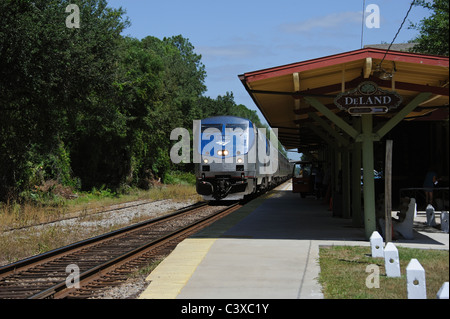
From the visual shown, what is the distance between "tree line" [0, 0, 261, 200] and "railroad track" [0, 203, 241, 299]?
7.81 meters

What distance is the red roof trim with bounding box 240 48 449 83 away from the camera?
34.1 ft

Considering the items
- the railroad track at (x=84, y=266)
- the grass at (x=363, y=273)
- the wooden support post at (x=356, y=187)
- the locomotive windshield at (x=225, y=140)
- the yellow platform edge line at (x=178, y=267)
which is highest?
the locomotive windshield at (x=225, y=140)

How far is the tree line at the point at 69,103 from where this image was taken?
19.1 m

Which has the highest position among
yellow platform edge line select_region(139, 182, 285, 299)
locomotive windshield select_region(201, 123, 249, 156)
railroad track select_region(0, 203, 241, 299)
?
locomotive windshield select_region(201, 123, 249, 156)

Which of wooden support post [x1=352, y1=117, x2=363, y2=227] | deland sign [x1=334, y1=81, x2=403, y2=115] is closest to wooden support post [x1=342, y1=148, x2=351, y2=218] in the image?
wooden support post [x1=352, y1=117, x2=363, y2=227]

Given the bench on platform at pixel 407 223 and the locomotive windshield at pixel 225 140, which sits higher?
the locomotive windshield at pixel 225 140

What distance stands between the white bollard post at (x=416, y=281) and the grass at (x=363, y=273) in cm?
26

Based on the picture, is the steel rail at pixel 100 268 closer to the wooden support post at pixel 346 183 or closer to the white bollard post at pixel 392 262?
the white bollard post at pixel 392 262

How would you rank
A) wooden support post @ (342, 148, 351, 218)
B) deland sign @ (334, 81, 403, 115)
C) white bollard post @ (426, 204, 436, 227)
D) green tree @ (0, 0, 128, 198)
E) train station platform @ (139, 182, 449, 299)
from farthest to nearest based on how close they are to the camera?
1. green tree @ (0, 0, 128, 198)
2. wooden support post @ (342, 148, 351, 218)
3. white bollard post @ (426, 204, 436, 227)
4. deland sign @ (334, 81, 403, 115)
5. train station platform @ (139, 182, 449, 299)

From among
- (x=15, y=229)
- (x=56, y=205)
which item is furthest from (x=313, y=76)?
(x=56, y=205)

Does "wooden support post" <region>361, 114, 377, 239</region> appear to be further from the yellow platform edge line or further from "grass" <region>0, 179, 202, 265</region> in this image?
"grass" <region>0, 179, 202, 265</region>

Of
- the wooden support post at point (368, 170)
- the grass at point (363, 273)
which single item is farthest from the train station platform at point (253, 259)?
the wooden support post at point (368, 170)
